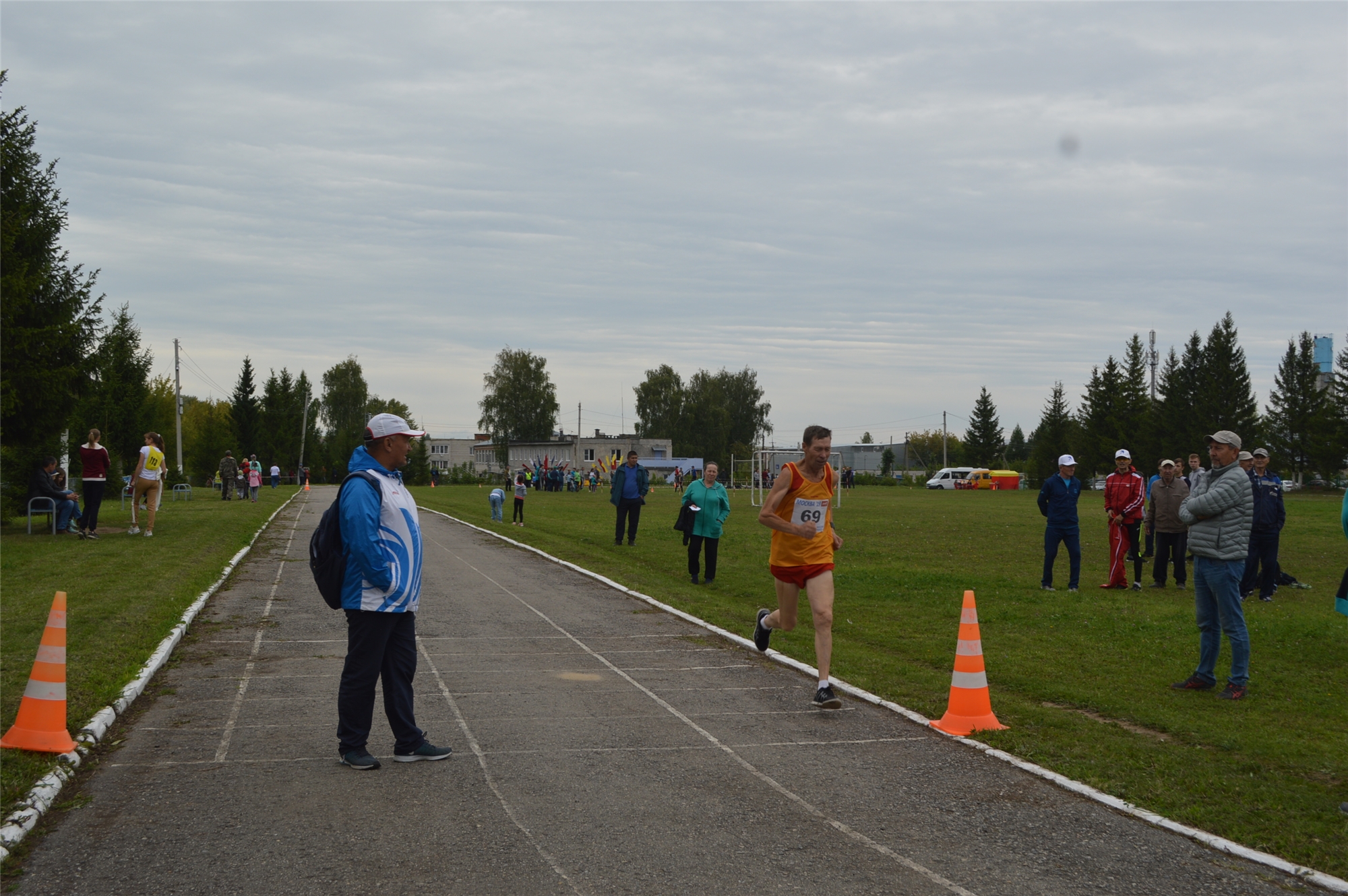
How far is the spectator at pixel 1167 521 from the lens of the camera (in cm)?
1545

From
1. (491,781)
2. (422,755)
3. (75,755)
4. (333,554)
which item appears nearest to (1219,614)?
(491,781)

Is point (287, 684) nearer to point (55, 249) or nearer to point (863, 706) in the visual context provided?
point (863, 706)

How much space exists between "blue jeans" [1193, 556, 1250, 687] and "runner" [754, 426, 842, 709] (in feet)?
9.90

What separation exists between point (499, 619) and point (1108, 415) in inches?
3122

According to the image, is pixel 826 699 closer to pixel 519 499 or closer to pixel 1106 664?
pixel 1106 664

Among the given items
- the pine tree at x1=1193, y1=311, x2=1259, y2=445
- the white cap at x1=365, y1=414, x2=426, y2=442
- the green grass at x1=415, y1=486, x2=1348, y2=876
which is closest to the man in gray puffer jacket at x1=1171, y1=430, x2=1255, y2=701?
the green grass at x1=415, y1=486, x2=1348, y2=876

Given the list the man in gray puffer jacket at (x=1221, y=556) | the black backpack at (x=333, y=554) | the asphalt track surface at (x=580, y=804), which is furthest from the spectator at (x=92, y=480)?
the man in gray puffer jacket at (x=1221, y=556)

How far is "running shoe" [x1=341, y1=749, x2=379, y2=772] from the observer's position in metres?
6.00

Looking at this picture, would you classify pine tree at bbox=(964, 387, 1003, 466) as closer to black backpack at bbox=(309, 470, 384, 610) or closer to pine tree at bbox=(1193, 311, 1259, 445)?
pine tree at bbox=(1193, 311, 1259, 445)

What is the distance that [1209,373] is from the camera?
77.9 m

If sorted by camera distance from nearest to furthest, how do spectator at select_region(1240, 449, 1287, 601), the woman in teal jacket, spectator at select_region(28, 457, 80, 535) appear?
1. spectator at select_region(1240, 449, 1287, 601)
2. the woman in teal jacket
3. spectator at select_region(28, 457, 80, 535)

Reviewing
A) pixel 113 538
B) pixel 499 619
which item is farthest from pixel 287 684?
pixel 113 538

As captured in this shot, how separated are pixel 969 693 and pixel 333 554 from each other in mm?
4260

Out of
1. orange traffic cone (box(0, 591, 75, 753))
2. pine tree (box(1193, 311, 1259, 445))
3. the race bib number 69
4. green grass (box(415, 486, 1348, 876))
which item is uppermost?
pine tree (box(1193, 311, 1259, 445))
